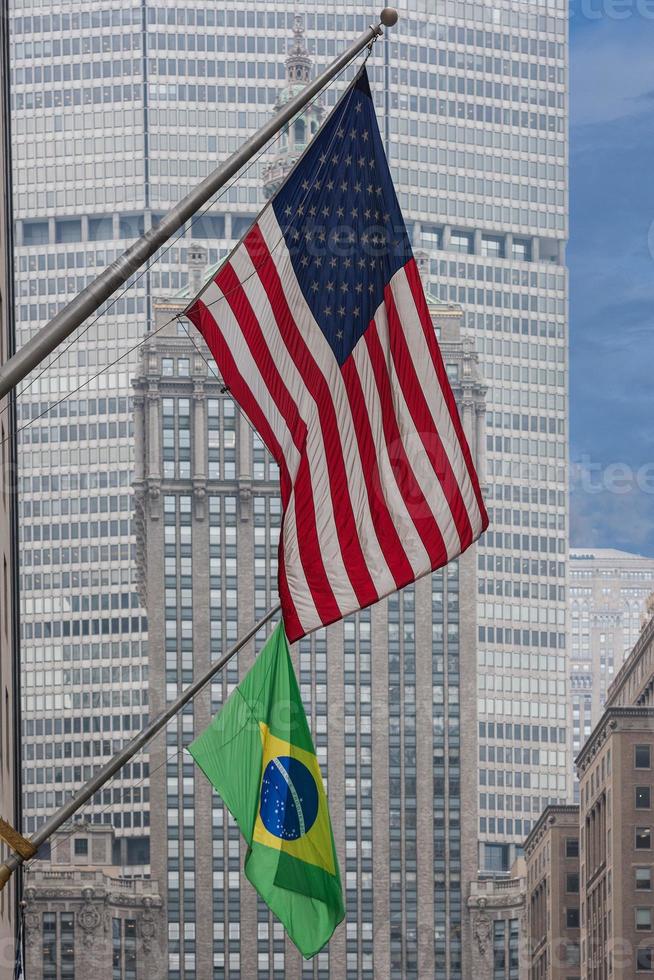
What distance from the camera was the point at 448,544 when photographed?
22.4 m

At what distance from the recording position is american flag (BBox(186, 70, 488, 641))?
71.6 ft

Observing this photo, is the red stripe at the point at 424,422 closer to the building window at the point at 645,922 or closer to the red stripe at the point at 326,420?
the red stripe at the point at 326,420

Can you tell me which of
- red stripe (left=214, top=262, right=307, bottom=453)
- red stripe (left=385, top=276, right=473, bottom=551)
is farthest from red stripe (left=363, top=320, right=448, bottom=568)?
red stripe (left=214, top=262, right=307, bottom=453)

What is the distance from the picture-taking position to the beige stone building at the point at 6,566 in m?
40.8

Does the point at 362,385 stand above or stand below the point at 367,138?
below

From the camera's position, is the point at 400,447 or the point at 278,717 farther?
the point at 278,717

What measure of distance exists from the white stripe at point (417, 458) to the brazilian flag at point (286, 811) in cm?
813

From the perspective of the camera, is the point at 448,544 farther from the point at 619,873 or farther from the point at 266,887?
the point at 619,873

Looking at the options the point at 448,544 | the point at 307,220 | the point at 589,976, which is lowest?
the point at 589,976

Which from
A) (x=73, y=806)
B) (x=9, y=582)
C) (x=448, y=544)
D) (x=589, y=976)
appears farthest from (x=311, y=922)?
(x=589, y=976)

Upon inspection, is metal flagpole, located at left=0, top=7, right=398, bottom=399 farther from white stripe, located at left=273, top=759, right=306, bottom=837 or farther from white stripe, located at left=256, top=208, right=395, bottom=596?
white stripe, located at left=273, top=759, right=306, bottom=837

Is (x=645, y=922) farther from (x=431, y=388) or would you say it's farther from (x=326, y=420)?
(x=326, y=420)

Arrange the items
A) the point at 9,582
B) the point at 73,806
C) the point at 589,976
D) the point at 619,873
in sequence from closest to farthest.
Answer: the point at 73,806 → the point at 9,582 → the point at 619,873 → the point at 589,976

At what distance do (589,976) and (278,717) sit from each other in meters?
173
